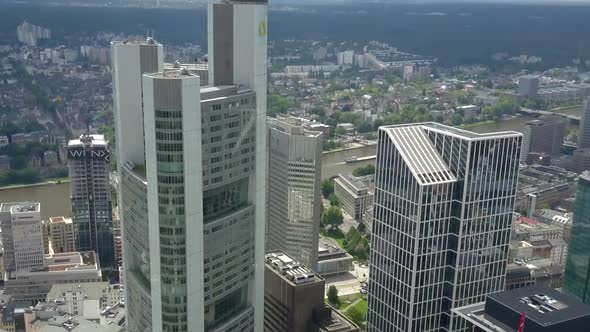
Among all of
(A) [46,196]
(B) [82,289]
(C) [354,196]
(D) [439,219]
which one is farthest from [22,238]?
(D) [439,219]

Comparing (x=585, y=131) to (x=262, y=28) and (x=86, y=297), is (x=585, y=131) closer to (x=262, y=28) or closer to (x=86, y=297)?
(x=86, y=297)

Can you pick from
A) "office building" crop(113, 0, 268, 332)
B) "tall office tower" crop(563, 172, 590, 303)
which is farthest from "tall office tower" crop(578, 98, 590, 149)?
"office building" crop(113, 0, 268, 332)

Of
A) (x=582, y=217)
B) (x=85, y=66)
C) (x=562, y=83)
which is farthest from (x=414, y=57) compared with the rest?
(x=582, y=217)

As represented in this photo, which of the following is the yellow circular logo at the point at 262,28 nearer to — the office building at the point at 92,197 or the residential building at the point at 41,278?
the residential building at the point at 41,278

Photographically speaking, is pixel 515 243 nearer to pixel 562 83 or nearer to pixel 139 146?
pixel 139 146

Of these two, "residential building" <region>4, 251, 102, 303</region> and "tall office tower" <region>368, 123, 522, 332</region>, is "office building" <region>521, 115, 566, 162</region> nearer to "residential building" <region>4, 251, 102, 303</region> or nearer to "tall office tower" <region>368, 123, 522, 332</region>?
"tall office tower" <region>368, 123, 522, 332</region>

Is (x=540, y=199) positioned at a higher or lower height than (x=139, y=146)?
lower
